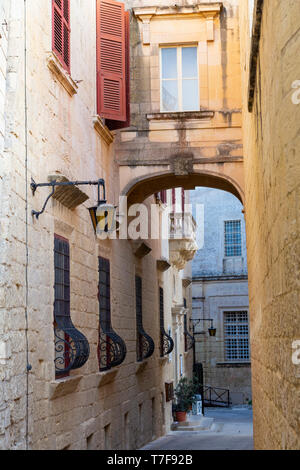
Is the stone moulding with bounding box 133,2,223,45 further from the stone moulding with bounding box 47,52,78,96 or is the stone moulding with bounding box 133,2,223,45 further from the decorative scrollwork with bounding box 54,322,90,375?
the decorative scrollwork with bounding box 54,322,90,375

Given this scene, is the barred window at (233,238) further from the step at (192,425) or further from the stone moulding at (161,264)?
the stone moulding at (161,264)

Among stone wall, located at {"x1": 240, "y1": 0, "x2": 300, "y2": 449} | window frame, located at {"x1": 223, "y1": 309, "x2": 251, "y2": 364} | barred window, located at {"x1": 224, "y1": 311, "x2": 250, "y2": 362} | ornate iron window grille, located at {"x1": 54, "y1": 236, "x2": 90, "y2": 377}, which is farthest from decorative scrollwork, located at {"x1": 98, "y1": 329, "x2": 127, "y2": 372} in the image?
barred window, located at {"x1": 224, "y1": 311, "x2": 250, "y2": 362}

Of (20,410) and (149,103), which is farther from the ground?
(149,103)

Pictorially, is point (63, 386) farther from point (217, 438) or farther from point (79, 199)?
point (217, 438)

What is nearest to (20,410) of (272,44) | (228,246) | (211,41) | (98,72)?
(272,44)

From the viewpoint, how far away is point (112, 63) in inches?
524

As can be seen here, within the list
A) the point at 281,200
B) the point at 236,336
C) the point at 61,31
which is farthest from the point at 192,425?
the point at 281,200

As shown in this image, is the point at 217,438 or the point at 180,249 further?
the point at 180,249

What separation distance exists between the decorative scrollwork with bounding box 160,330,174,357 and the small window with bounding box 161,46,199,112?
7.49 metres

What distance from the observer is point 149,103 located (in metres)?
14.8

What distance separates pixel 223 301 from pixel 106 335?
21.8 metres

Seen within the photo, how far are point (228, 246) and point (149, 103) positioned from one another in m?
20.6

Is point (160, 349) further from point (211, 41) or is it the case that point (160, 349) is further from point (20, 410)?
point (20, 410)

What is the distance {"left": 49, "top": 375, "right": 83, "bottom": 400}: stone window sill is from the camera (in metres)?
8.88
